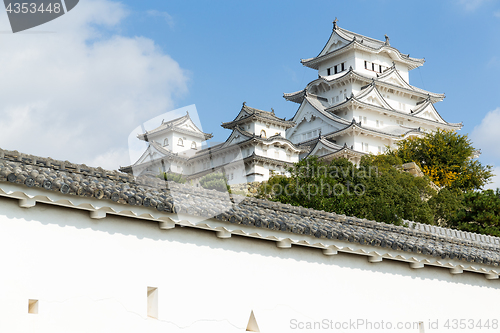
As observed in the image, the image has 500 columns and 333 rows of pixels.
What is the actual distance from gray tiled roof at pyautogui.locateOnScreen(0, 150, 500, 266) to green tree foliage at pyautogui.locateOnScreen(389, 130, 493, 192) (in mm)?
23717

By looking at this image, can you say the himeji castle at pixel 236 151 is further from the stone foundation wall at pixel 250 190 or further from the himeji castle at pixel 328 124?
the stone foundation wall at pixel 250 190

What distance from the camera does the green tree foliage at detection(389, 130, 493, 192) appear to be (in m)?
34.4

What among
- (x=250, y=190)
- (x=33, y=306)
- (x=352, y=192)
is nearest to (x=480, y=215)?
(x=352, y=192)

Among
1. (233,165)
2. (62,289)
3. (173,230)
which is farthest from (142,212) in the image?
(233,165)

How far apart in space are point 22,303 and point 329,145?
35.4 metres

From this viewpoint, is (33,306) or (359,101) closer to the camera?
(33,306)

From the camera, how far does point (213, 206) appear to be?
8031 mm

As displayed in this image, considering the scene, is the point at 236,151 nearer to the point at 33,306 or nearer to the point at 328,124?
the point at 328,124

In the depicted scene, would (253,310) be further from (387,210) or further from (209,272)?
(387,210)

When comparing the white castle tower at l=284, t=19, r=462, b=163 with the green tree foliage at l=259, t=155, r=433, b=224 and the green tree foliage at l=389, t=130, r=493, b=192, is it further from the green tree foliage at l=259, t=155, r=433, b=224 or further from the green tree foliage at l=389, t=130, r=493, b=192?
the green tree foliage at l=259, t=155, r=433, b=224

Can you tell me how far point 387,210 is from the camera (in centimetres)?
1964

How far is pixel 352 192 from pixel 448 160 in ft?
50.9

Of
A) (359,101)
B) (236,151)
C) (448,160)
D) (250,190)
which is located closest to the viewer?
(250,190)

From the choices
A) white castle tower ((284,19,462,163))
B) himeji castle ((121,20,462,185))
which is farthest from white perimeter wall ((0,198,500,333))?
white castle tower ((284,19,462,163))
